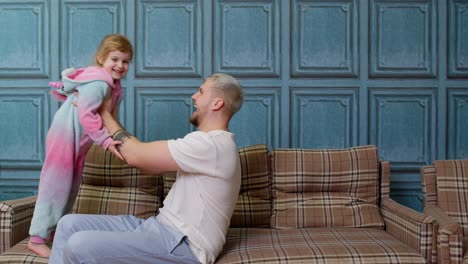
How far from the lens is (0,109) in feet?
11.9

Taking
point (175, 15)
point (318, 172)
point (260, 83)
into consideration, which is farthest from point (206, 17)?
point (318, 172)

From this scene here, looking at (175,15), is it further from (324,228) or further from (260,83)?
(324,228)

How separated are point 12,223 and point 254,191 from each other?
1.23 metres

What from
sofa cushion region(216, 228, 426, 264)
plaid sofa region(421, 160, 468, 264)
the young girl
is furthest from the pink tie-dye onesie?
plaid sofa region(421, 160, 468, 264)

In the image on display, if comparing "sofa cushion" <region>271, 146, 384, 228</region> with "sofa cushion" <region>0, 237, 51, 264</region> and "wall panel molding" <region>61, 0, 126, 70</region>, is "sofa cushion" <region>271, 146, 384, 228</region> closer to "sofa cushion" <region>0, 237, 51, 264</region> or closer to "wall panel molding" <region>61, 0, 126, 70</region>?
"sofa cushion" <region>0, 237, 51, 264</region>

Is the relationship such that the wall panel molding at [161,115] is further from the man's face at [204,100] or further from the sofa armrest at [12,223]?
the man's face at [204,100]

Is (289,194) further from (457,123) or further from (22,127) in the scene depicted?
(22,127)

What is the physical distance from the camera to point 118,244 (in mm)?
2189

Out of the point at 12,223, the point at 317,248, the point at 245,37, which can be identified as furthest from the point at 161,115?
the point at 317,248

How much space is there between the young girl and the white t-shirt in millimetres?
410

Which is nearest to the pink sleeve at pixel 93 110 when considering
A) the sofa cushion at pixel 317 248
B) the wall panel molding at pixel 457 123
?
the sofa cushion at pixel 317 248

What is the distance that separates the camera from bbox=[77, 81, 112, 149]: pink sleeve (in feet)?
8.08

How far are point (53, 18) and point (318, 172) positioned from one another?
189 cm

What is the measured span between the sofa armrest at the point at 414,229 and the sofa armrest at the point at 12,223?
1.83 meters
